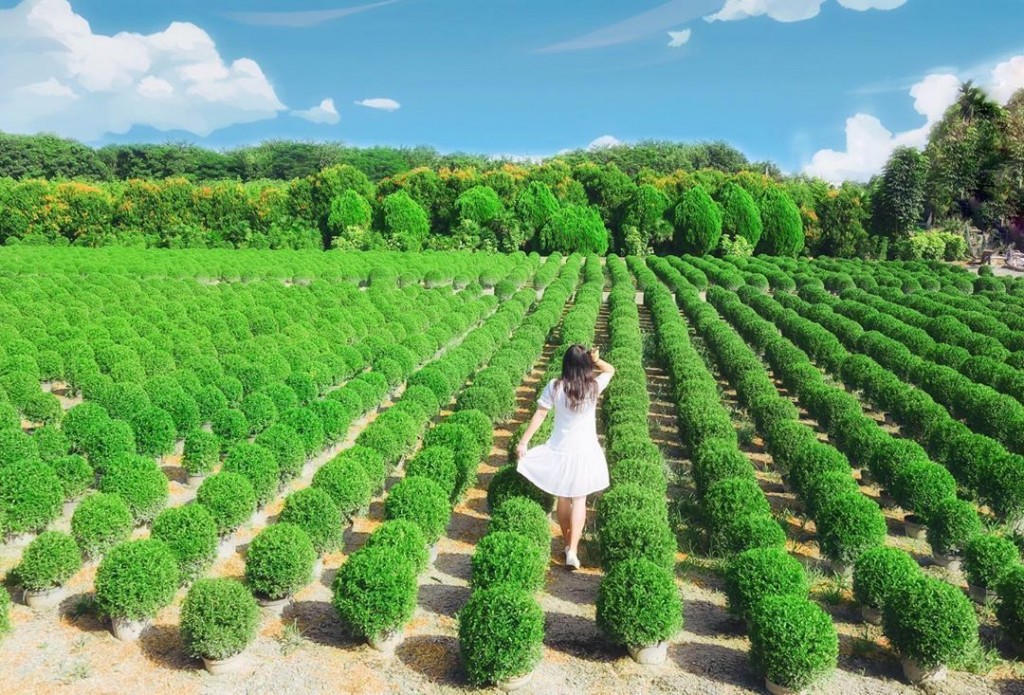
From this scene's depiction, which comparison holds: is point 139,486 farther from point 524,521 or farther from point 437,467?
point 524,521

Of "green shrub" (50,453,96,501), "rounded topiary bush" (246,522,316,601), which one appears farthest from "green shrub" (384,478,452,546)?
"green shrub" (50,453,96,501)

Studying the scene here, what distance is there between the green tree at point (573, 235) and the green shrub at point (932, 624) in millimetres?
45297

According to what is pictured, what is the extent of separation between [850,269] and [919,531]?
33.4 m

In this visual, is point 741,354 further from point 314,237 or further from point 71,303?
point 314,237

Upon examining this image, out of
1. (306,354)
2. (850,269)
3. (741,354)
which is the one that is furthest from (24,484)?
(850,269)

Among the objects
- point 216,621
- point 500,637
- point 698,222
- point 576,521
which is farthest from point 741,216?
point 216,621

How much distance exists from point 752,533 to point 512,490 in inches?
102

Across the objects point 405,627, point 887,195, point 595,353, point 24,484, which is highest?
point 887,195

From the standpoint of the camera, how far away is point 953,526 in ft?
27.4

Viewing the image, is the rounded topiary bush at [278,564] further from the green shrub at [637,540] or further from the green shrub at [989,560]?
the green shrub at [989,560]

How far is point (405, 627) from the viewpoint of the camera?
22.8 feet

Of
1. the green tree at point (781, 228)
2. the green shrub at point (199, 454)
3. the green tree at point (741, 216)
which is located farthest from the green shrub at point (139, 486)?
the green tree at point (781, 228)

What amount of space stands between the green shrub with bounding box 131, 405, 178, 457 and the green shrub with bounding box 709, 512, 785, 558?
26.3 ft

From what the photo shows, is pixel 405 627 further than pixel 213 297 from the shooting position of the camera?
No
